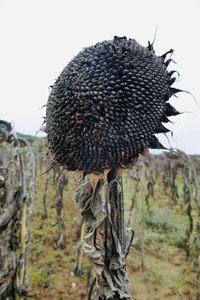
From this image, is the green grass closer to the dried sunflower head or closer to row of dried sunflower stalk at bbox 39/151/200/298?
row of dried sunflower stalk at bbox 39/151/200/298

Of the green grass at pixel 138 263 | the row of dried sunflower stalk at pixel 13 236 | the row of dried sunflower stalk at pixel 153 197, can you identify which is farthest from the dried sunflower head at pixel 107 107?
the green grass at pixel 138 263

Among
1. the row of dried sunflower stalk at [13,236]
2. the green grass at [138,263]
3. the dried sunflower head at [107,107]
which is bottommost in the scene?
the green grass at [138,263]

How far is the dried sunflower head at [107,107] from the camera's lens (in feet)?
4.47

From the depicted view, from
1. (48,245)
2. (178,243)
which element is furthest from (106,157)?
(178,243)

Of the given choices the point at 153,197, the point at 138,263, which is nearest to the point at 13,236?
the point at 138,263

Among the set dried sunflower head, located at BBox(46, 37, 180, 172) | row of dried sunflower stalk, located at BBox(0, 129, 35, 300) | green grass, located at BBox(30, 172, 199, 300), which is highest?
dried sunflower head, located at BBox(46, 37, 180, 172)

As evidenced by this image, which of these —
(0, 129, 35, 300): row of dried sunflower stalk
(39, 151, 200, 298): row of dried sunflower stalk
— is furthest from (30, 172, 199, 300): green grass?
(0, 129, 35, 300): row of dried sunflower stalk

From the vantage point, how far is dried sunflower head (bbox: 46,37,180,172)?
4.47ft

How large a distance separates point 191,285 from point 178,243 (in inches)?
73.7

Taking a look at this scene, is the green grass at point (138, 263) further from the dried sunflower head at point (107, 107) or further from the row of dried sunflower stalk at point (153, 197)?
the dried sunflower head at point (107, 107)

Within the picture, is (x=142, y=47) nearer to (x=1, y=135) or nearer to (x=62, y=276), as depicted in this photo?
(x=1, y=135)

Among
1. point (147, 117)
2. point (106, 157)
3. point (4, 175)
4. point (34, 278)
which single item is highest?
point (147, 117)

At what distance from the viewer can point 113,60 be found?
1402 mm

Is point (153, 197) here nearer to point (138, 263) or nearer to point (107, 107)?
point (138, 263)
